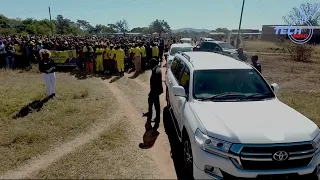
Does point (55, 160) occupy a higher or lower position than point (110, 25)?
lower

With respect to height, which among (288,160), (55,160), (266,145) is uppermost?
(266,145)

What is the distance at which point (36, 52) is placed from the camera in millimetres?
15039

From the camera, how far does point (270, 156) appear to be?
3.20 metres

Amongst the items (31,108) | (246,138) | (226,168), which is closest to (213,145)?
(226,168)

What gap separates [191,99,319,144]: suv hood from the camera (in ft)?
10.7

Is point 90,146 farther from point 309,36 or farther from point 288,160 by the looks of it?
point 309,36

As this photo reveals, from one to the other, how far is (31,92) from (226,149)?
8.57m

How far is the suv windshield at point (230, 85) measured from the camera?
447 centimetres

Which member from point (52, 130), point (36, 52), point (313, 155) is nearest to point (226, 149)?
point (313, 155)

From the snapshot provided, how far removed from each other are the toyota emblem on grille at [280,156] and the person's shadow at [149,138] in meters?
2.83

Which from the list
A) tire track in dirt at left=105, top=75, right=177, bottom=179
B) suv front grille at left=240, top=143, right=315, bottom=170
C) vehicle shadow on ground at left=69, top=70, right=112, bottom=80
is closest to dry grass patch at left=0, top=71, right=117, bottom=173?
tire track in dirt at left=105, top=75, right=177, bottom=179

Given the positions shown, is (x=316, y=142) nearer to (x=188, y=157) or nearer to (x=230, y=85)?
(x=230, y=85)

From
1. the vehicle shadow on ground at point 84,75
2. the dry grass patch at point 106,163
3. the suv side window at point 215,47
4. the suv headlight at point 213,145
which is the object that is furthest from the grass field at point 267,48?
the suv headlight at point 213,145

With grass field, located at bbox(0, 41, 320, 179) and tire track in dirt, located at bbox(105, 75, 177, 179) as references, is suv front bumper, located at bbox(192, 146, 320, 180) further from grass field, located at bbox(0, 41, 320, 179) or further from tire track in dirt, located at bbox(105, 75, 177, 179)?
grass field, located at bbox(0, 41, 320, 179)
